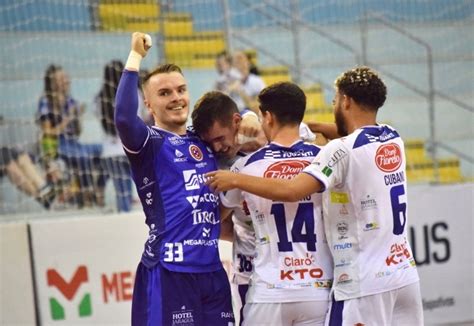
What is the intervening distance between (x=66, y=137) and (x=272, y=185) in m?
4.45

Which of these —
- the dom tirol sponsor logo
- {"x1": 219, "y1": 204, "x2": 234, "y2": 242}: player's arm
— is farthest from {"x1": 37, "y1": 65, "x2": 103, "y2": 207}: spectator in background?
{"x1": 219, "y1": 204, "x2": 234, "y2": 242}: player's arm

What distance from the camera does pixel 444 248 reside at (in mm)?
9180

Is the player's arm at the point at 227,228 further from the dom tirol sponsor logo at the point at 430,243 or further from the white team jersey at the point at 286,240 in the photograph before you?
the dom tirol sponsor logo at the point at 430,243

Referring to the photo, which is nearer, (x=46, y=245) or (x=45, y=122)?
(x=46, y=245)

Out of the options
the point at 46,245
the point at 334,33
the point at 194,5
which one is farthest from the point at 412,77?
the point at 46,245

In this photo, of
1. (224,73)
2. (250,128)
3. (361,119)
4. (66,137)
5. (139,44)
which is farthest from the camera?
(224,73)

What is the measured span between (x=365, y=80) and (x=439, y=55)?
603cm

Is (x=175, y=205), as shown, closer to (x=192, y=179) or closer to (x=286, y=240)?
(x=192, y=179)

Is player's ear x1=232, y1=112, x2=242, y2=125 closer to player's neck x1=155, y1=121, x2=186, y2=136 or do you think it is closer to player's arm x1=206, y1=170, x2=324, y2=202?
player's neck x1=155, y1=121, x2=186, y2=136

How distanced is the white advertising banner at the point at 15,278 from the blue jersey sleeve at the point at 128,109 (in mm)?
3602

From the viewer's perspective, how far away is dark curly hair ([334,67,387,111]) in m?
4.98

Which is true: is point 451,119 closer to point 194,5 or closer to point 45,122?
point 194,5

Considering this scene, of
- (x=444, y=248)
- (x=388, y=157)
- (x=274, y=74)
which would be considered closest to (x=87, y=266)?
(x=444, y=248)

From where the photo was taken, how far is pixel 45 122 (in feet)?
28.6
